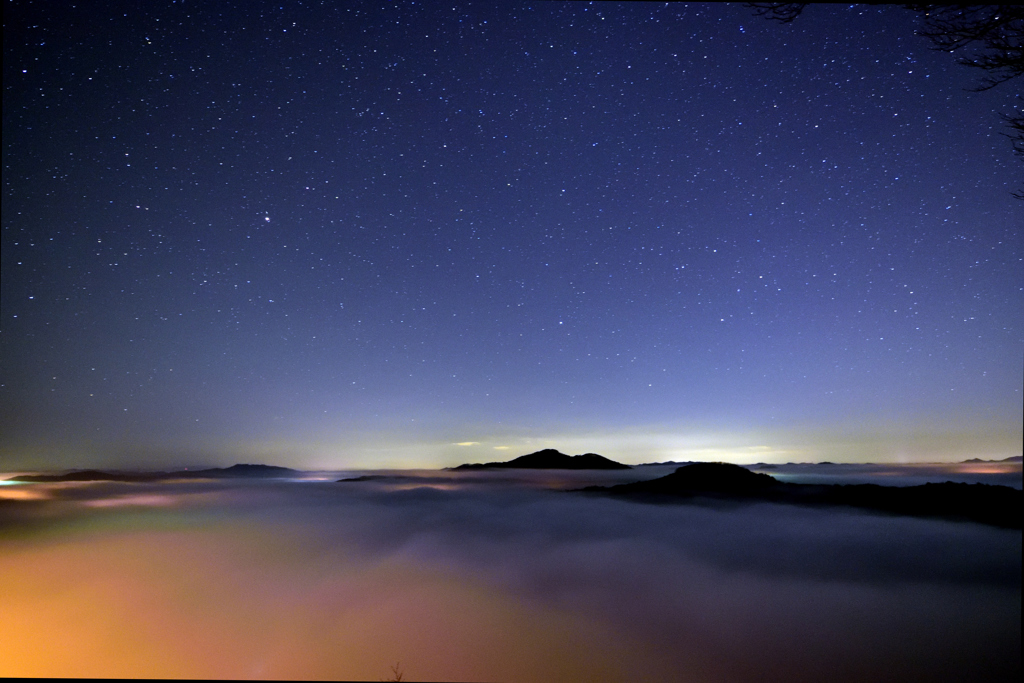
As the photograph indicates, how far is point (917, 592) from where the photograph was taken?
2.00 meters

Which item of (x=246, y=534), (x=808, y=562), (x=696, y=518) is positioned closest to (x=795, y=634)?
(x=808, y=562)

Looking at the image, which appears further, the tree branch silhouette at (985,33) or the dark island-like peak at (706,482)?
the dark island-like peak at (706,482)

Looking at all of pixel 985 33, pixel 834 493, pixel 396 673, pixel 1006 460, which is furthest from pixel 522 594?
pixel 985 33

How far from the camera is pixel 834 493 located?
257cm

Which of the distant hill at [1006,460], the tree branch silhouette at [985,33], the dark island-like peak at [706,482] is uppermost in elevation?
the tree branch silhouette at [985,33]

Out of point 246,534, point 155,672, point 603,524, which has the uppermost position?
point 603,524

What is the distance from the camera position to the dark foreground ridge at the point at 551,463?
358 cm

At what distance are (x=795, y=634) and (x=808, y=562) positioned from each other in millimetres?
399

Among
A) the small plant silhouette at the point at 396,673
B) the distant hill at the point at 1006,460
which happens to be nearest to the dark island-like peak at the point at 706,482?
the distant hill at the point at 1006,460

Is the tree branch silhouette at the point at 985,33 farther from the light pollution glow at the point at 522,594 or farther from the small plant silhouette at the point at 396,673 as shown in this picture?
the small plant silhouette at the point at 396,673

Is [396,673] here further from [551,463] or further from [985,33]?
[985,33]

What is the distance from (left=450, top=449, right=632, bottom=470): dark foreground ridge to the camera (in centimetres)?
358

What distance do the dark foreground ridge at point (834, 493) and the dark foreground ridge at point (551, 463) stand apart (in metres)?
0.29

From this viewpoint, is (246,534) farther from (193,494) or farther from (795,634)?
(795,634)
